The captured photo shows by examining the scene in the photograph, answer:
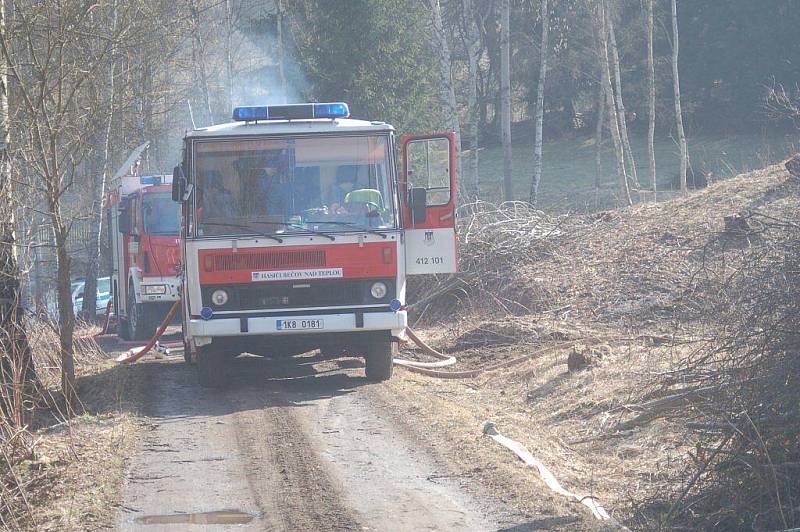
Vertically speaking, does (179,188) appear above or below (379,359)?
above

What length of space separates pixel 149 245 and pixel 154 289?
2.76 feet

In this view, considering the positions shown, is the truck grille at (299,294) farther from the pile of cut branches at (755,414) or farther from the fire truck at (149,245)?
the fire truck at (149,245)

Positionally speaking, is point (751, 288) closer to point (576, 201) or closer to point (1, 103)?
point (1, 103)

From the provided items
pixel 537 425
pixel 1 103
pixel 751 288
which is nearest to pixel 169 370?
pixel 1 103

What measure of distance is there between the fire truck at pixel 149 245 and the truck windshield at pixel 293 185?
21.5 feet

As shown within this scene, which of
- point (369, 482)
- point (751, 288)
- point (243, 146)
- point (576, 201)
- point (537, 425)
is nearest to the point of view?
point (751, 288)

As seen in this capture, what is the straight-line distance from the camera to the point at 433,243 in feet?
34.2

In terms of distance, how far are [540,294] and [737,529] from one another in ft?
33.1

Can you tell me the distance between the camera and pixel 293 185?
10195mm

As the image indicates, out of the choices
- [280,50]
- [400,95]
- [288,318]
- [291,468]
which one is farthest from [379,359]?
[280,50]

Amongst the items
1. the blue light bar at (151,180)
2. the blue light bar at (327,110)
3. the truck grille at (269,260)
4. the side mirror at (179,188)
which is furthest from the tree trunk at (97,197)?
the truck grille at (269,260)

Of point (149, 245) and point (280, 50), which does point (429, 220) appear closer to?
point (149, 245)

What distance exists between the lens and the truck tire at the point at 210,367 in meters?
10.4

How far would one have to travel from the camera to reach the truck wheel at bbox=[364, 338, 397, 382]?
Result: 34.8 ft
